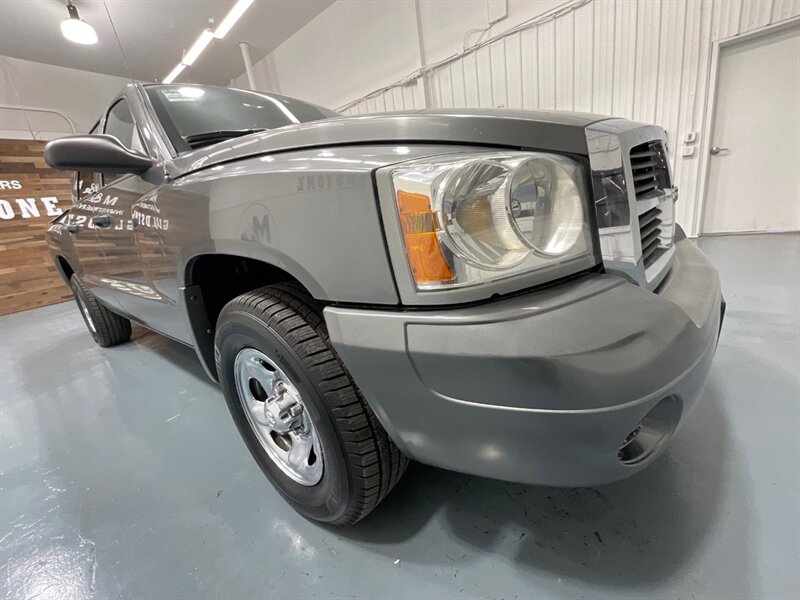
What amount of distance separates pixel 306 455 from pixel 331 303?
543 mm

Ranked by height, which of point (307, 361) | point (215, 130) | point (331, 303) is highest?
point (215, 130)

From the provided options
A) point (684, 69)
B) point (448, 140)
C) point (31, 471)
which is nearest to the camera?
point (448, 140)

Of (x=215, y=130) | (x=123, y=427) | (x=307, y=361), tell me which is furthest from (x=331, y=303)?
(x=123, y=427)

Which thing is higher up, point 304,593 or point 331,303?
point 331,303

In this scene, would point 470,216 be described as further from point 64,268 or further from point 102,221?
point 64,268

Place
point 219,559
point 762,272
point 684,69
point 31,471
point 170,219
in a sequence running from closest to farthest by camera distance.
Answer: point 219,559 → point 170,219 → point 31,471 → point 762,272 → point 684,69

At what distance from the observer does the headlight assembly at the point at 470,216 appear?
613 mm

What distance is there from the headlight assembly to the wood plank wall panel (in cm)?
781

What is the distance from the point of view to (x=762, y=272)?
9.03ft

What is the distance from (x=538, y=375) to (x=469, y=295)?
17 cm

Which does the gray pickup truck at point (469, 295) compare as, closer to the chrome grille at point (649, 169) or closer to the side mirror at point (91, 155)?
the chrome grille at point (649, 169)

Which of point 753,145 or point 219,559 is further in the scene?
point 753,145

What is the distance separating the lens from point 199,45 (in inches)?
249

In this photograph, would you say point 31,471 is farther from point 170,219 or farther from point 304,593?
point 304,593
